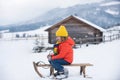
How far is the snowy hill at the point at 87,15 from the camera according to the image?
192 cm

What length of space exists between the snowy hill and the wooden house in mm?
50

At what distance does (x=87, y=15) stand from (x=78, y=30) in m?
Answer: 0.13

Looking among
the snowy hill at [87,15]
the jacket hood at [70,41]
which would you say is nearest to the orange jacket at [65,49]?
the jacket hood at [70,41]

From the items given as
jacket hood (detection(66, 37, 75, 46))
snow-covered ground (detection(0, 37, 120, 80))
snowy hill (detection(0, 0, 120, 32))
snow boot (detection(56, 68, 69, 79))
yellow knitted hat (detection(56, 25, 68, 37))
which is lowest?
snow boot (detection(56, 68, 69, 79))

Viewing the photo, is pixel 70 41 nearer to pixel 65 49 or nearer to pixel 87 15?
pixel 65 49

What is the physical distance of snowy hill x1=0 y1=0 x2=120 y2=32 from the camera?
192 centimetres

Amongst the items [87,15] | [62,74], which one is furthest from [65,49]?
[87,15]

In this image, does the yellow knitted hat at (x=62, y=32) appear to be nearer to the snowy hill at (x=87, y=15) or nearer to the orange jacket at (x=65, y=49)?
the orange jacket at (x=65, y=49)

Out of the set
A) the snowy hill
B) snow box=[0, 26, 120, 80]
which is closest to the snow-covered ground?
snow box=[0, 26, 120, 80]

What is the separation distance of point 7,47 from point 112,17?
0.62 meters

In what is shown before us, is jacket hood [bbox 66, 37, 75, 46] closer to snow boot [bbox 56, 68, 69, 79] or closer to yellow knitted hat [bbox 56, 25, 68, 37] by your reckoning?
yellow knitted hat [bbox 56, 25, 68, 37]

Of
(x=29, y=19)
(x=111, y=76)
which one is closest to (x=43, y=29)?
(x=29, y=19)

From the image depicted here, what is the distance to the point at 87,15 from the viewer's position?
6.42ft

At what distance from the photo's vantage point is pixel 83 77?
73.8 inches
